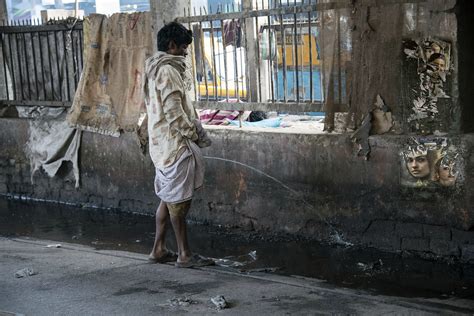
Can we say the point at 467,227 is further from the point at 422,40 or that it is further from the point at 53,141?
the point at 53,141

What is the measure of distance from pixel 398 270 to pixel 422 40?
1976 millimetres

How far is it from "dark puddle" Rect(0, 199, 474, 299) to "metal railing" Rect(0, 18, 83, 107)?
5.04 ft

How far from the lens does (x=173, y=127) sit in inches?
236

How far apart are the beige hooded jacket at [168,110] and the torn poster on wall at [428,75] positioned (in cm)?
200

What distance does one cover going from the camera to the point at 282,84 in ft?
25.4

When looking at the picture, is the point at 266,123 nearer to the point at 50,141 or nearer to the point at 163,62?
the point at 163,62

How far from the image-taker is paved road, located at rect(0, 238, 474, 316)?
512 cm

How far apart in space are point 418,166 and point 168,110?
2275 millimetres

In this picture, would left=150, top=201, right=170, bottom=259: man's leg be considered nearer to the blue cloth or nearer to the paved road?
the paved road

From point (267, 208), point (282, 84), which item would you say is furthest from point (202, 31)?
point (267, 208)

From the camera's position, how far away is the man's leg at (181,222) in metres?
6.15

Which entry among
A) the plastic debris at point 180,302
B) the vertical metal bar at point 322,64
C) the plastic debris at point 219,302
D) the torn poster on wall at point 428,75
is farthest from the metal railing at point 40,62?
the plastic debris at point 219,302

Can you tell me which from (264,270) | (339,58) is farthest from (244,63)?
(264,270)

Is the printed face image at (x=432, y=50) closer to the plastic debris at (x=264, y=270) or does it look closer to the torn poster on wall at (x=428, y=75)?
the torn poster on wall at (x=428, y=75)
